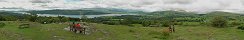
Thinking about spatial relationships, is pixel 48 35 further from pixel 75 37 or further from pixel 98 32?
pixel 98 32

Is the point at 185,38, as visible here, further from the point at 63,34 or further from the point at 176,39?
the point at 63,34

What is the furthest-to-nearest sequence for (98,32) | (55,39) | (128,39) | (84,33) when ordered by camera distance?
(98,32) < (84,33) < (128,39) < (55,39)

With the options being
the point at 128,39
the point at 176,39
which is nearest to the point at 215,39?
the point at 176,39

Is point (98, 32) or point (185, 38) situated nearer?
point (185, 38)

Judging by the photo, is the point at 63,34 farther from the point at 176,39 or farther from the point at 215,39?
the point at 215,39

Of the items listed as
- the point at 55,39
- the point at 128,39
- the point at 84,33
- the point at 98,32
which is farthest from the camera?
the point at 98,32

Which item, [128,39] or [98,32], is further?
[98,32]

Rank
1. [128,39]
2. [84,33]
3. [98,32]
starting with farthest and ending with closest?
[98,32] < [84,33] < [128,39]

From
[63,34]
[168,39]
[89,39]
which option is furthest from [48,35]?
Result: [168,39]
